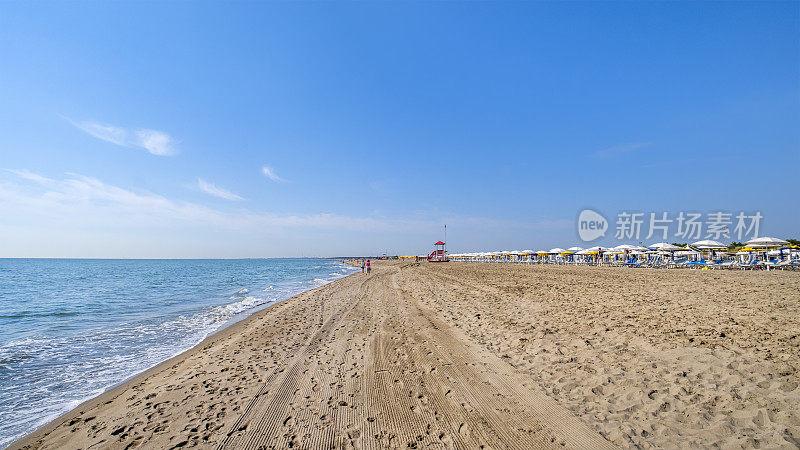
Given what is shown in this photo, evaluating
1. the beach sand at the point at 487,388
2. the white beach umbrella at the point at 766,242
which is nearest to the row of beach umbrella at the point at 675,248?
the white beach umbrella at the point at 766,242

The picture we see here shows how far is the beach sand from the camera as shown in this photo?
3.62 metres

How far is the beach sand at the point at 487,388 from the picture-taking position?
3.62 m

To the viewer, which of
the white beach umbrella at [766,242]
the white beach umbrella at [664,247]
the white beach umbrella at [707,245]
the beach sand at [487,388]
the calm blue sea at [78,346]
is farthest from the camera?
the white beach umbrella at [664,247]

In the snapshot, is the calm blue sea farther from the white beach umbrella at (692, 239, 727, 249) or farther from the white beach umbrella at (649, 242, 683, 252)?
the white beach umbrella at (649, 242, 683, 252)

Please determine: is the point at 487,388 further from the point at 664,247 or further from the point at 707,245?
the point at 664,247

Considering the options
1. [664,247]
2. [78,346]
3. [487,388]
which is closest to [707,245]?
[664,247]

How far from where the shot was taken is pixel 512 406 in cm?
424

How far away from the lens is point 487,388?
4832mm

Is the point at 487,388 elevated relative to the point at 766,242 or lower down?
lower down

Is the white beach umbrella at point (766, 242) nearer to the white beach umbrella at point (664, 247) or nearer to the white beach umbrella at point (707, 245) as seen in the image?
the white beach umbrella at point (707, 245)

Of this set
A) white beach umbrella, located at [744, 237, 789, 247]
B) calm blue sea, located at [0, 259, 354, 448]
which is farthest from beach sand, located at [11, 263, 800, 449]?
white beach umbrella, located at [744, 237, 789, 247]

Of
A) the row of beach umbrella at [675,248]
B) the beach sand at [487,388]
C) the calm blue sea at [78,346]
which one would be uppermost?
the row of beach umbrella at [675,248]

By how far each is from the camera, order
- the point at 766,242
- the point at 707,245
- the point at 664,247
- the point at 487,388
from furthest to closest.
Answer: the point at 664,247, the point at 707,245, the point at 766,242, the point at 487,388

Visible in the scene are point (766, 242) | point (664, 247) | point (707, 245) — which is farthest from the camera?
point (664, 247)
